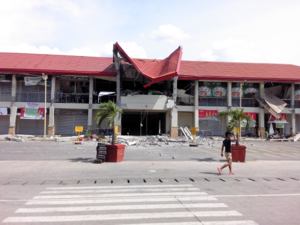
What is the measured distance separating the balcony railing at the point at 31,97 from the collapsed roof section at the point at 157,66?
1000 cm

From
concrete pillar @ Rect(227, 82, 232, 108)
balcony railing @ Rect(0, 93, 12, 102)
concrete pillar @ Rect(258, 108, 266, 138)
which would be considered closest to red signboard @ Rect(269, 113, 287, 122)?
concrete pillar @ Rect(258, 108, 266, 138)

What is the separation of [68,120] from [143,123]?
919 centimetres

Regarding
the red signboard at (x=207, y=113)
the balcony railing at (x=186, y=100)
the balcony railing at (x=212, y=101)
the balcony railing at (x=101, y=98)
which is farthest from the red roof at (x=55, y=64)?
the red signboard at (x=207, y=113)

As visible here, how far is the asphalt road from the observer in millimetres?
7227

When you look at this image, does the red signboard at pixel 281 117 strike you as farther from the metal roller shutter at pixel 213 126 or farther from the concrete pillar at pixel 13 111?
the concrete pillar at pixel 13 111

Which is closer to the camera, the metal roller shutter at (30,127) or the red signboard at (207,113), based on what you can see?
the metal roller shutter at (30,127)

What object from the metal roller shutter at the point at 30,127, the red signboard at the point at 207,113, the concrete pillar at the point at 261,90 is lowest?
the metal roller shutter at the point at 30,127

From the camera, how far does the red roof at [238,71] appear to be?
42469 mm

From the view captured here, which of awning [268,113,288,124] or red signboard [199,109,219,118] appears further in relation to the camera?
awning [268,113,288,124]

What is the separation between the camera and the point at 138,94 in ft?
137

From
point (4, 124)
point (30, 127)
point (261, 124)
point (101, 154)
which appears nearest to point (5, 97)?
point (4, 124)

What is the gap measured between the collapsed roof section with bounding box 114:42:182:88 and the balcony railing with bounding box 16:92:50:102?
10.0 meters

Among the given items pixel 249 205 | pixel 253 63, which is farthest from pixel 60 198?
pixel 253 63

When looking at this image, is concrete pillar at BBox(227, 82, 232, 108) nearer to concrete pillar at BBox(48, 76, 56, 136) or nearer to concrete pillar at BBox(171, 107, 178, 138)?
concrete pillar at BBox(171, 107, 178, 138)
